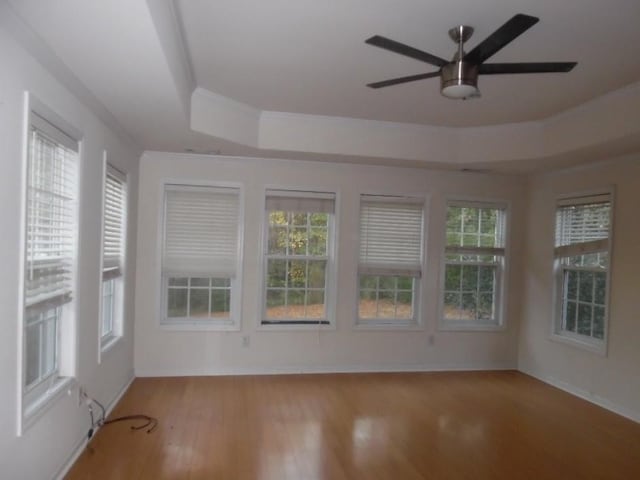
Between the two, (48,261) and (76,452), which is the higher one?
(48,261)

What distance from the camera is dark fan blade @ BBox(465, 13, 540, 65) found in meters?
1.82

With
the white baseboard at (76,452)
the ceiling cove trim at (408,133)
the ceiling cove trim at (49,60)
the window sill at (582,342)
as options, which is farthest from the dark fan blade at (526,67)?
the white baseboard at (76,452)

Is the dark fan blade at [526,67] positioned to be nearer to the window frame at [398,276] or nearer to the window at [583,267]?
the window at [583,267]

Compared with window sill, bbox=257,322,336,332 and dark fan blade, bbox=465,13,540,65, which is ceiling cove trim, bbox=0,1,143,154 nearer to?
dark fan blade, bbox=465,13,540,65

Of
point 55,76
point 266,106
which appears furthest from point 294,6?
point 266,106

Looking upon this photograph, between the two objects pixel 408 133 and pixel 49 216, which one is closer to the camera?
pixel 49 216

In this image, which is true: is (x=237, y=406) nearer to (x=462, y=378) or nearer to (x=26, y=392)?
(x=26, y=392)

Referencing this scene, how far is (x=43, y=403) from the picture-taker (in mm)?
2479

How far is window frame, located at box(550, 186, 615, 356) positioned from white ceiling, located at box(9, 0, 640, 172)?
A: 1.04m

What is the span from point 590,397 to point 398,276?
2293 millimetres

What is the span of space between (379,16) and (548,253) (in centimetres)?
378

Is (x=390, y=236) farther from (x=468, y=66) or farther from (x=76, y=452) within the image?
(x=76, y=452)

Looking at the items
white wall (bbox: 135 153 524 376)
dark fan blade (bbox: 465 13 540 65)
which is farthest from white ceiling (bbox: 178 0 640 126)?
white wall (bbox: 135 153 524 376)

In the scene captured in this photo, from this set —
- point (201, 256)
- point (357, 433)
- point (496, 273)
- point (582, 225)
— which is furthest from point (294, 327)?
point (582, 225)
